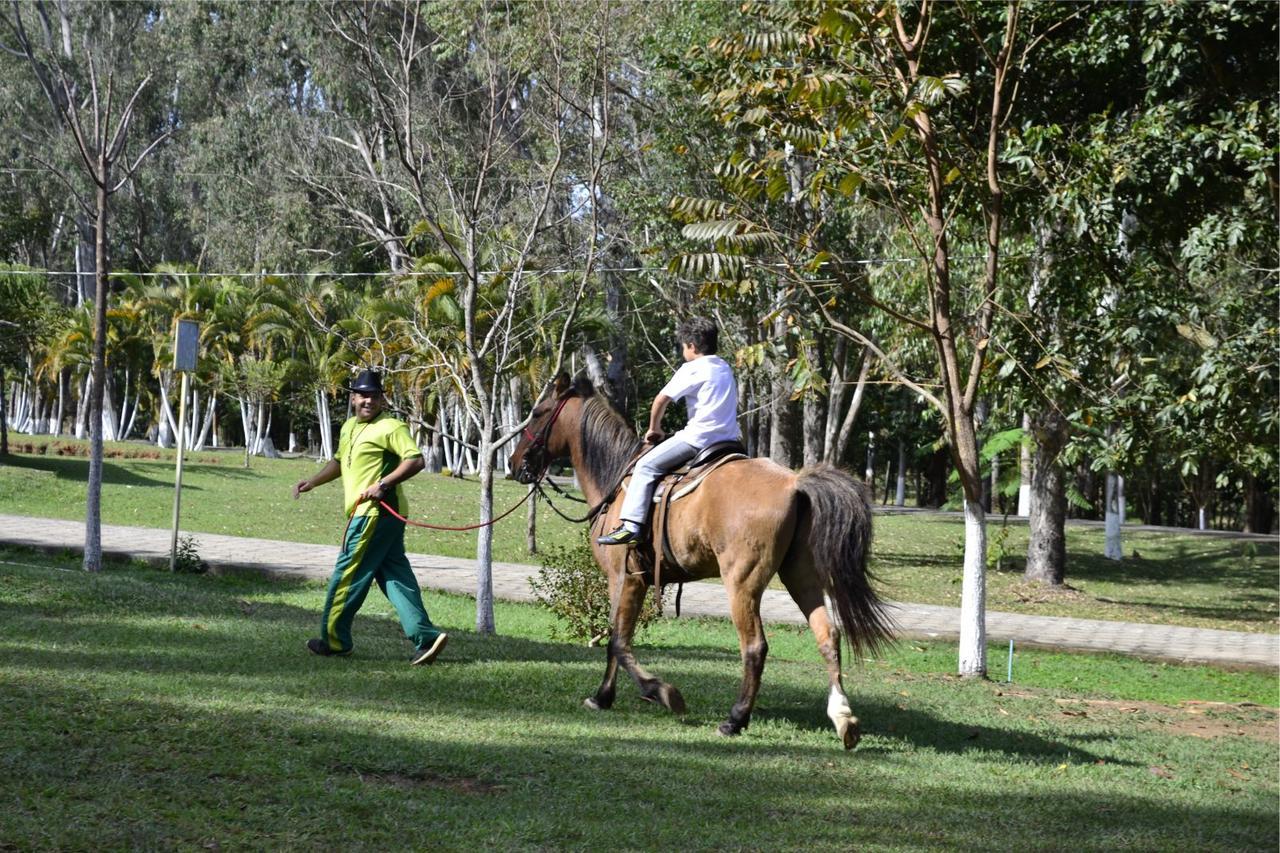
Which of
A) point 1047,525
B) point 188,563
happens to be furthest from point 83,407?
point 1047,525

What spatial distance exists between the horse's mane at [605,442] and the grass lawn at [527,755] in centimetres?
151

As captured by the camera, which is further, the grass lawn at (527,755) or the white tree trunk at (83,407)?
the white tree trunk at (83,407)

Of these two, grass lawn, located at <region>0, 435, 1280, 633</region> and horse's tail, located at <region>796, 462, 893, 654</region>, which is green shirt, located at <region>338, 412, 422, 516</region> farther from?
grass lawn, located at <region>0, 435, 1280, 633</region>

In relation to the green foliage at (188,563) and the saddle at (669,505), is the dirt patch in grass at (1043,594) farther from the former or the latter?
the saddle at (669,505)

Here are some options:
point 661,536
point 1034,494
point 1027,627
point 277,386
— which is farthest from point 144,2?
point 661,536

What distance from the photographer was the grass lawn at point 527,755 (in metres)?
5.43

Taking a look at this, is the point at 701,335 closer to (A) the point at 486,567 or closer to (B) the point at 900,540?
(A) the point at 486,567

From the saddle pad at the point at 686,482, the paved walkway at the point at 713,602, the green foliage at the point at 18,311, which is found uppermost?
the green foliage at the point at 18,311

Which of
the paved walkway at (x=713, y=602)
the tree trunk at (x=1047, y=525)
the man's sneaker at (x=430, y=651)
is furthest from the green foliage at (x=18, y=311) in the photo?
the man's sneaker at (x=430, y=651)

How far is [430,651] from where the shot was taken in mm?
9258

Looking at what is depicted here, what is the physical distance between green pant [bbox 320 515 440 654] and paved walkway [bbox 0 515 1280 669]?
321 inches

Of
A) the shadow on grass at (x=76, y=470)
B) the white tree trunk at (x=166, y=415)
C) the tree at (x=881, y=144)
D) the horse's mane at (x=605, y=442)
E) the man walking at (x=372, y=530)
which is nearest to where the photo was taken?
the horse's mane at (x=605, y=442)

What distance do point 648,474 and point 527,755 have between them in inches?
86.6

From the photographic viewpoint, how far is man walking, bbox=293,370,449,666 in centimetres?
916
